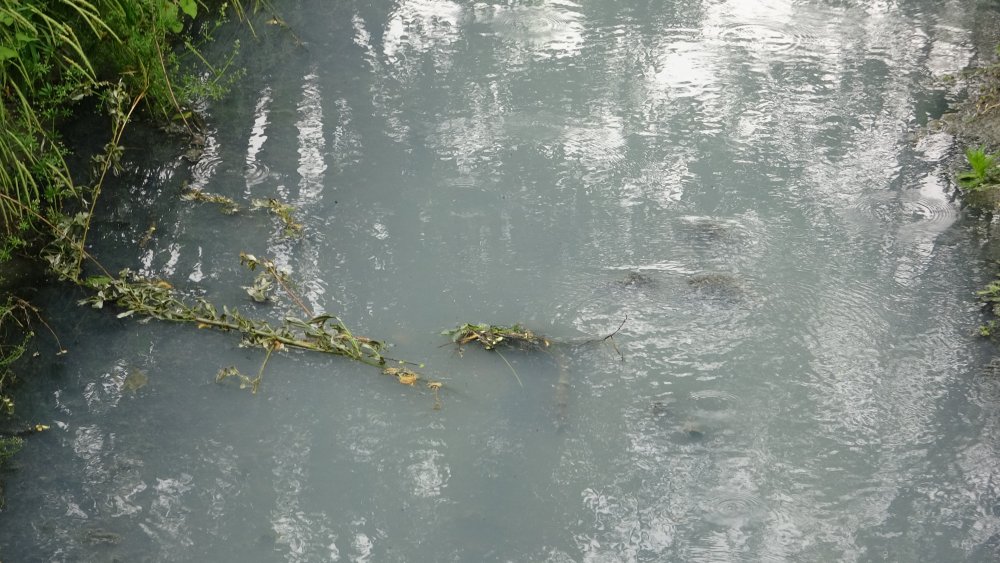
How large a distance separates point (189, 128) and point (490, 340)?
1665 mm

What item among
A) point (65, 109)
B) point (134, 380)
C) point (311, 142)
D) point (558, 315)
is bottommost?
point (134, 380)

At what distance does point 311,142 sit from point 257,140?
0.22 meters

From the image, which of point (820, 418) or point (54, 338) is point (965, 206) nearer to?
point (820, 418)

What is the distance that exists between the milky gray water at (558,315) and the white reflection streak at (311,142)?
12 millimetres

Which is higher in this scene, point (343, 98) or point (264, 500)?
point (343, 98)

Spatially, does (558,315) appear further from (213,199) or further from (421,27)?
(421,27)

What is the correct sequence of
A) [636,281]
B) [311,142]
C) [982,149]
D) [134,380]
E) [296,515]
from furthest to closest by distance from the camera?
[311,142], [982,149], [636,281], [134,380], [296,515]

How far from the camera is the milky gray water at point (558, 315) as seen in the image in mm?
2322

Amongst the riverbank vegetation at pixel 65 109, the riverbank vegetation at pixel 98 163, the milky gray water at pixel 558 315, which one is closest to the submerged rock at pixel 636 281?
the milky gray water at pixel 558 315

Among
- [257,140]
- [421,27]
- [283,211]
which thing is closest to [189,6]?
[257,140]

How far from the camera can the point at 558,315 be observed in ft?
9.36

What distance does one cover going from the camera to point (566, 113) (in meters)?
3.70

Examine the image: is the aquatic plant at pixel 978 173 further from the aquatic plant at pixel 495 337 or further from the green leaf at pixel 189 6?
the green leaf at pixel 189 6

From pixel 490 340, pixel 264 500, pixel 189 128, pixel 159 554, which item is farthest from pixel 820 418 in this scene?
pixel 189 128
